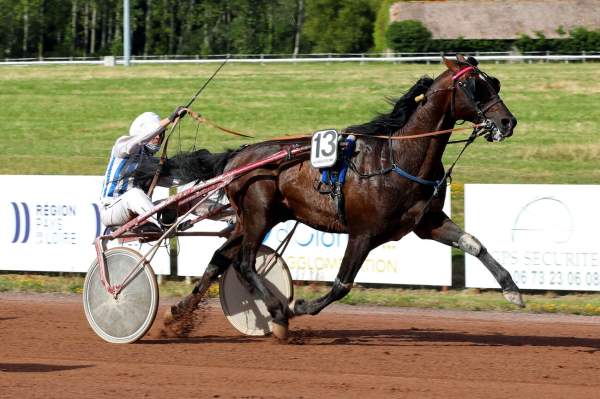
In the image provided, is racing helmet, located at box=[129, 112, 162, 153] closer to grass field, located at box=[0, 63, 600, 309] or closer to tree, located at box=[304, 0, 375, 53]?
grass field, located at box=[0, 63, 600, 309]

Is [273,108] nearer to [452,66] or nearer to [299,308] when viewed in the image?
[299,308]

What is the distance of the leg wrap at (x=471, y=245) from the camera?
675cm

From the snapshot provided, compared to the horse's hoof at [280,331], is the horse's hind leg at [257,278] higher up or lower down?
higher up

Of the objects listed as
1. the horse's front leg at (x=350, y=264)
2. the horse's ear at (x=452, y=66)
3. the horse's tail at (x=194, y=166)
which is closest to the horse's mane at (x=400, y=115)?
the horse's ear at (x=452, y=66)

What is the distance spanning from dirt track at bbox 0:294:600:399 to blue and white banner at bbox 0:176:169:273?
6.91ft

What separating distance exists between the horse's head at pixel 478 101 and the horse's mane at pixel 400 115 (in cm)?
28

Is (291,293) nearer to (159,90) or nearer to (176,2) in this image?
(159,90)

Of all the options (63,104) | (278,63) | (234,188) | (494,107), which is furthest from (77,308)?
(278,63)

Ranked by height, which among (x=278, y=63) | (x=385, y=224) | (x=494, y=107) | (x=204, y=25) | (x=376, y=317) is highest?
(x=204, y=25)

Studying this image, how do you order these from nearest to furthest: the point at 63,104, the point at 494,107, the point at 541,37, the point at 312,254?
the point at 494,107 < the point at 312,254 < the point at 63,104 < the point at 541,37

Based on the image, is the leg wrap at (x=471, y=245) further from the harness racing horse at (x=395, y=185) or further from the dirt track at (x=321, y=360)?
the dirt track at (x=321, y=360)

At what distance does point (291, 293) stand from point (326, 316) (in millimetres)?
1251

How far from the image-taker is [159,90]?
2817 centimetres

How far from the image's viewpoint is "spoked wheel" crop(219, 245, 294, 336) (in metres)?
7.70
